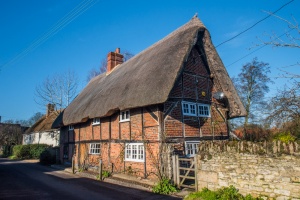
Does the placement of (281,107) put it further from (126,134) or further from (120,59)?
(120,59)

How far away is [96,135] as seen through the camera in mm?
14695

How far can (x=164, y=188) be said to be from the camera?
334 inches

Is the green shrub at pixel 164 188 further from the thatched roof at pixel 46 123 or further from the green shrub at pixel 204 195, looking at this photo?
the thatched roof at pixel 46 123

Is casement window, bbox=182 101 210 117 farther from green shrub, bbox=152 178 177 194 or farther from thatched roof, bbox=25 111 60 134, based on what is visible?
thatched roof, bbox=25 111 60 134

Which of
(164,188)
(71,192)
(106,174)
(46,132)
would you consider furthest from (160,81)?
(46,132)

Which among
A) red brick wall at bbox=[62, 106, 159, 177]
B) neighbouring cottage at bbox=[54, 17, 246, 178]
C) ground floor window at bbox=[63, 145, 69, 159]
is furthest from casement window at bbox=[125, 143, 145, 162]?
ground floor window at bbox=[63, 145, 69, 159]

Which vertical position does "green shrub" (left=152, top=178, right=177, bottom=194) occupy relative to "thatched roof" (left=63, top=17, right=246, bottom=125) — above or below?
below

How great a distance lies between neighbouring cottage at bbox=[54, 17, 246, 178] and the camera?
1017cm

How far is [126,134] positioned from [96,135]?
3.52 m

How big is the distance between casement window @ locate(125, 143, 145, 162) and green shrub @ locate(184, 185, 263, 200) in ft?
13.3

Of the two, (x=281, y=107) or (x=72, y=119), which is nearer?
(x=281, y=107)

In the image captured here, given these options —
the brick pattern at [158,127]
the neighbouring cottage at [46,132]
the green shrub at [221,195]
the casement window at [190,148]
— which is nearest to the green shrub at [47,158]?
the brick pattern at [158,127]

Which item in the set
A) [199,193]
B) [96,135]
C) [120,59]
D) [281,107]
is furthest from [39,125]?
[281,107]

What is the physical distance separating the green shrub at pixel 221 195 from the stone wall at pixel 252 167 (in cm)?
14
